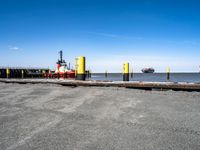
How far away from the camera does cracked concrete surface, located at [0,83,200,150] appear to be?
1.95 metres

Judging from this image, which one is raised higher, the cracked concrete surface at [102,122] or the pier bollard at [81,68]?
the pier bollard at [81,68]

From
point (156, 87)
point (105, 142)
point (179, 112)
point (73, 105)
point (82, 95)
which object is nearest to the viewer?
point (105, 142)

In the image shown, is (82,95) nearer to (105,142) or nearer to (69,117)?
(69,117)

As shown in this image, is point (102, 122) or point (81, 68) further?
point (81, 68)

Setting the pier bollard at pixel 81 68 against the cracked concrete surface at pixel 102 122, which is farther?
the pier bollard at pixel 81 68

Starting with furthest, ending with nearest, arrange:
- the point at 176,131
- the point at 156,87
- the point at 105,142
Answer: the point at 156,87
the point at 176,131
the point at 105,142

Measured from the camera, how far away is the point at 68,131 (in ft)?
7.45

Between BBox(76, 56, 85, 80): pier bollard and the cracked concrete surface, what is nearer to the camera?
the cracked concrete surface

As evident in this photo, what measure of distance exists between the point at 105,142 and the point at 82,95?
241cm

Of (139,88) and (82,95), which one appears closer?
(82,95)

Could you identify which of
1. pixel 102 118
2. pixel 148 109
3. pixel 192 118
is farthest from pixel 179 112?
pixel 102 118

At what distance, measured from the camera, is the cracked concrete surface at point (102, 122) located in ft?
6.38

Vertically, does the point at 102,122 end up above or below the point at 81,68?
below

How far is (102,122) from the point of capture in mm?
2604
